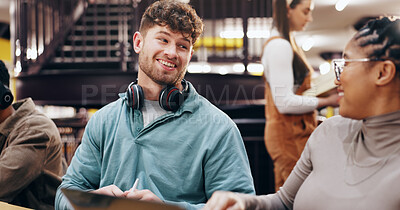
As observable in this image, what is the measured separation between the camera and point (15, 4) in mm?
4926

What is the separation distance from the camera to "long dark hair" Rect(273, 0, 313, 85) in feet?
7.52

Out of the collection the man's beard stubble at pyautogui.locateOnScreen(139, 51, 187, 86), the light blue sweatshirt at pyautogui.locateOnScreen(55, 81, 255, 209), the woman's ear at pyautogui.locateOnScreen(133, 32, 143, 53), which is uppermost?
the woman's ear at pyautogui.locateOnScreen(133, 32, 143, 53)

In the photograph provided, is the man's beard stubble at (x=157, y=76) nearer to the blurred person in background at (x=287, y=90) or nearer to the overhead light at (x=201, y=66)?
the blurred person in background at (x=287, y=90)

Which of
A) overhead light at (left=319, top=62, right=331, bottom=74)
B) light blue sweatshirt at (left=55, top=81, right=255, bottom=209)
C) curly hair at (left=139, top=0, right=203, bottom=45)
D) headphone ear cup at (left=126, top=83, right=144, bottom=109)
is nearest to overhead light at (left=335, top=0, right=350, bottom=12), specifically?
overhead light at (left=319, top=62, right=331, bottom=74)

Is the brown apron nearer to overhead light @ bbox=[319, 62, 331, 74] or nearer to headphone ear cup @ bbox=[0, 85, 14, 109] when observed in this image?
overhead light @ bbox=[319, 62, 331, 74]

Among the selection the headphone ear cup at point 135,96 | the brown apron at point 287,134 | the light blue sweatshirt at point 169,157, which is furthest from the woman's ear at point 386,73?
the brown apron at point 287,134

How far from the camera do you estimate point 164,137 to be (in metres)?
1.34

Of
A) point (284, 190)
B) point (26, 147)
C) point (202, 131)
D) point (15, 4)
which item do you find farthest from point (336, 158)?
point (15, 4)

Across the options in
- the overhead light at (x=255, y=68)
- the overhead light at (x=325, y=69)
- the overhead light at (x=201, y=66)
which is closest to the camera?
the overhead light at (x=325, y=69)

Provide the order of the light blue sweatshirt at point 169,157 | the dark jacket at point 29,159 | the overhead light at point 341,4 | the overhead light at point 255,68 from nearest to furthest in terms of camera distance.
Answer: the light blue sweatshirt at point 169,157 → the dark jacket at point 29,159 → the overhead light at point 341,4 → the overhead light at point 255,68

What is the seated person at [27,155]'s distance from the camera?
159 centimetres

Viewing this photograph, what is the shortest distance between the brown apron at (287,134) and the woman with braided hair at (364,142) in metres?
1.28

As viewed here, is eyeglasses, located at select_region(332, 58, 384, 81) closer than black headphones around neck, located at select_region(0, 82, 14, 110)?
Yes

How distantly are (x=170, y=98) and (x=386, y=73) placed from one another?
2.34 feet
